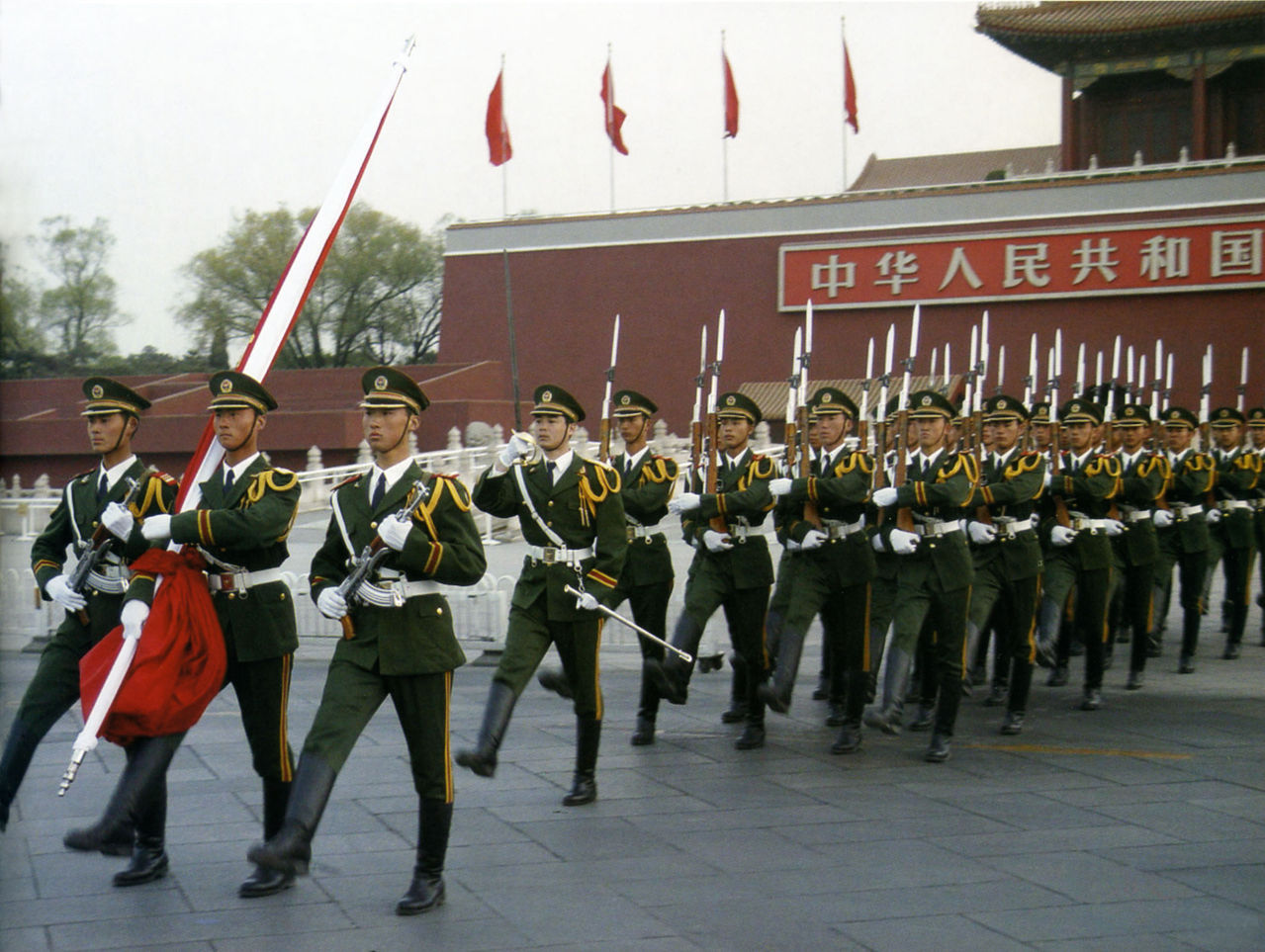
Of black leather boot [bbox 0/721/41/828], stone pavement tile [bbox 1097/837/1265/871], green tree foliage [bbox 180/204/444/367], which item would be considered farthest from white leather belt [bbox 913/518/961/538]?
green tree foliage [bbox 180/204/444/367]

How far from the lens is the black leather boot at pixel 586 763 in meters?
5.20

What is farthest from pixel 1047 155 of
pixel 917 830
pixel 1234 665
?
pixel 917 830

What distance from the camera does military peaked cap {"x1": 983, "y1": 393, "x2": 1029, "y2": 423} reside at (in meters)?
7.00

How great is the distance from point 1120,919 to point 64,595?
3063mm

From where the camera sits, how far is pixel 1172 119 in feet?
88.0

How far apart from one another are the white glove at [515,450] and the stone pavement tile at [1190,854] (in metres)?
2.18

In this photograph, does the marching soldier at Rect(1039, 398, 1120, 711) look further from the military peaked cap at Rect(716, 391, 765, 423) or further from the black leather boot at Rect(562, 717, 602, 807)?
the black leather boot at Rect(562, 717, 602, 807)

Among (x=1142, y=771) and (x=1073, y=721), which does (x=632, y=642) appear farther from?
(x=1142, y=771)

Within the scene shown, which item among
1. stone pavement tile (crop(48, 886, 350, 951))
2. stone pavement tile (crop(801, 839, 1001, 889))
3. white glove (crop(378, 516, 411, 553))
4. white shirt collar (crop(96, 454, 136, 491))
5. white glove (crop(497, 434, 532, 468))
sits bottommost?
stone pavement tile (crop(48, 886, 350, 951))

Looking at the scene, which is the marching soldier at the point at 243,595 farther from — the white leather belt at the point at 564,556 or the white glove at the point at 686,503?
the white glove at the point at 686,503

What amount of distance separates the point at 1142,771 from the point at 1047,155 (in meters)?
26.8

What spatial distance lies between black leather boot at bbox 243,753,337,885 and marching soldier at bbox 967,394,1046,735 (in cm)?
346

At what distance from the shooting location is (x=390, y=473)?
4176 millimetres

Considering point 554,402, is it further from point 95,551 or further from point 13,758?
point 13,758
